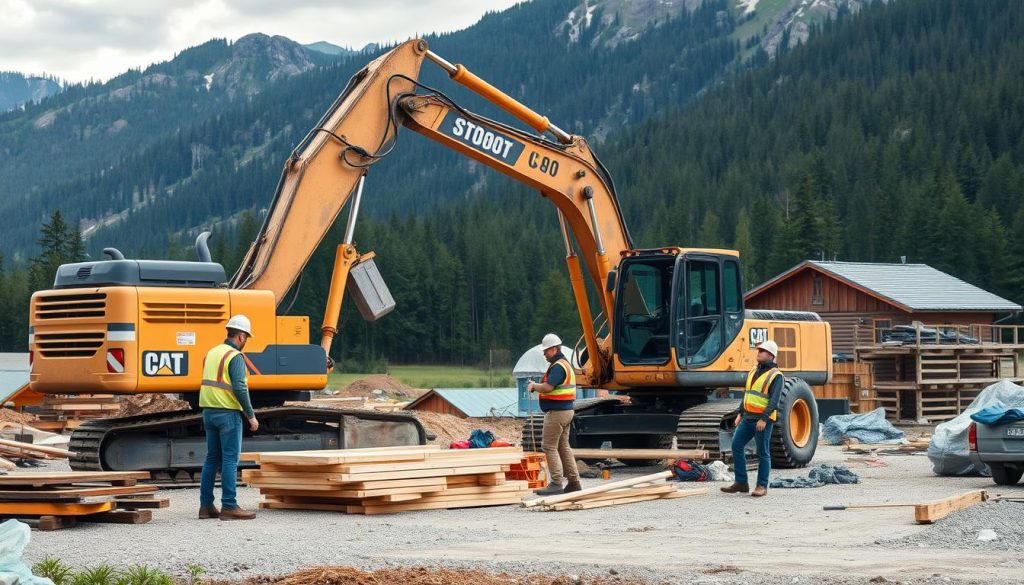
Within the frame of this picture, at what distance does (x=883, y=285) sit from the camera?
158ft

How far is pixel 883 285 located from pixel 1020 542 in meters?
37.2

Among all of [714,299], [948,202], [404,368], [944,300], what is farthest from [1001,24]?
[714,299]

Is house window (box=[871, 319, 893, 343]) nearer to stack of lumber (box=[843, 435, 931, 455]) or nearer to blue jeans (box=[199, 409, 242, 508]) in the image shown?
stack of lumber (box=[843, 435, 931, 455])

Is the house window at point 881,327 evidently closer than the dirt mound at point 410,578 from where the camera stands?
No

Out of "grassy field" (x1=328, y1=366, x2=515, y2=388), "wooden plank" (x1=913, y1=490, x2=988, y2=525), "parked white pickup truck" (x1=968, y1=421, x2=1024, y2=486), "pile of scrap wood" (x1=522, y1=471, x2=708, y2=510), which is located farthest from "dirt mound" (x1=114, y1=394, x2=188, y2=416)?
"grassy field" (x1=328, y1=366, x2=515, y2=388)

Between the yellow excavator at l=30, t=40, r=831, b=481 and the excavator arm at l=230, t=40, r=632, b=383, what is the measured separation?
0.03m

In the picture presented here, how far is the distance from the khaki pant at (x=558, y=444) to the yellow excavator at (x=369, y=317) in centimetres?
325

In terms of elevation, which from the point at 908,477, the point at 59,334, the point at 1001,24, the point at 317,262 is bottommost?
the point at 908,477

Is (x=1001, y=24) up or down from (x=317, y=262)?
up

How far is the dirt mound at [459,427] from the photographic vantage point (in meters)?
28.3

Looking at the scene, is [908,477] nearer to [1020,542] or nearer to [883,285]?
[1020,542]

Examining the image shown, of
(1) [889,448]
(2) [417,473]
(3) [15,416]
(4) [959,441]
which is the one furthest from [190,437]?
(3) [15,416]

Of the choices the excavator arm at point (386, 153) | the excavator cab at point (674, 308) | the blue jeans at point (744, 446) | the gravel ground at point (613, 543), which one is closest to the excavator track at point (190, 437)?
the excavator arm at point (386, 153)

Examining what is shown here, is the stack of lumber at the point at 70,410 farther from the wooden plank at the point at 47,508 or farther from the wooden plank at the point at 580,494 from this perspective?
the wooden plank at the point at 580,494
